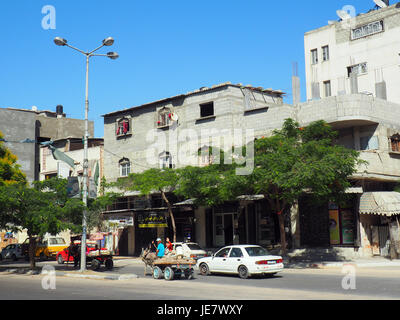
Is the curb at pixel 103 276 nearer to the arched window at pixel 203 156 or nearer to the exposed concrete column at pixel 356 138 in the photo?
the arched window at pixel 203 156

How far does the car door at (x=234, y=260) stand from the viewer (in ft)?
66.8

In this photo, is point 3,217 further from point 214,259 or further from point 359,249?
point 359,249

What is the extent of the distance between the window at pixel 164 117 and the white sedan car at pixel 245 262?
61.2ft

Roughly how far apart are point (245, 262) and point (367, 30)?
1265 inches

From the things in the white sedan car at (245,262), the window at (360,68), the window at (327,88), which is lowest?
the white sedan car at (245,262)

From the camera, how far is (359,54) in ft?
147

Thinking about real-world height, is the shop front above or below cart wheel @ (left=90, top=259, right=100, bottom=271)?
above

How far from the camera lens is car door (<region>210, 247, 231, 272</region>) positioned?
2122 centimetres

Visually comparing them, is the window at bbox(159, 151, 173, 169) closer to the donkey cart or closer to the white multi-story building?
the white multi-story building

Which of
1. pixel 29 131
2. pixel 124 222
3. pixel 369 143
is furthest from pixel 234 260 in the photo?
pixel 29 131

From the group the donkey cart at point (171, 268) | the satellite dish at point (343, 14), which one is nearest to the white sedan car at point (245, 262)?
the donkey cart at point (171, 268)

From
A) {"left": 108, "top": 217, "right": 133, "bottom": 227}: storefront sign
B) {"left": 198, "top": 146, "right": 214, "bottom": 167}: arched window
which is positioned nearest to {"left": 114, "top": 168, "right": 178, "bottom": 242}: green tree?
{"left": 198, "top": 146, "right": 214, "bottom": 167}: arched window

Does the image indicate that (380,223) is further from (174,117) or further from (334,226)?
(174,117)

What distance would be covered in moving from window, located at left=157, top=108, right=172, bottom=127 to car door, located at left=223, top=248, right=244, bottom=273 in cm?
1934
